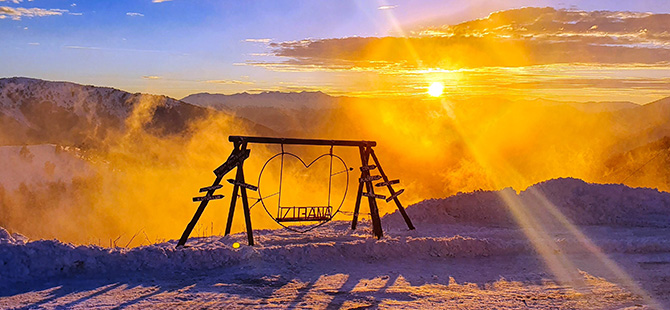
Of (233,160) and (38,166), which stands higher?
(233,160)

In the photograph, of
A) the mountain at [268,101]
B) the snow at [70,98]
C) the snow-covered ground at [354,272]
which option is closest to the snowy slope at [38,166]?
the snow-covered ground at [354,272]

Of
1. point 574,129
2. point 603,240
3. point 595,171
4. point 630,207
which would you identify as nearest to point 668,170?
point 595,171

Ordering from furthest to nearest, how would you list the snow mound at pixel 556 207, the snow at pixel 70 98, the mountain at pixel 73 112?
the snow at pixel 70 98 → the mountain at pixel 73 112 → the snow mound at pixel 556 207

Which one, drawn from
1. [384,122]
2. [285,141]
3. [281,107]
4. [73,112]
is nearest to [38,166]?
[285,141]

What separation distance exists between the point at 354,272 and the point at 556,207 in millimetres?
10105

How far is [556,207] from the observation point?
19.4 metres

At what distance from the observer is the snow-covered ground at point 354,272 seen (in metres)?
9.66

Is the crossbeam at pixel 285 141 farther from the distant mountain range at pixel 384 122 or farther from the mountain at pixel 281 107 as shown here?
the mountain at pixel 281 107

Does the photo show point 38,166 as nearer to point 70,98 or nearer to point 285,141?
point 285,141

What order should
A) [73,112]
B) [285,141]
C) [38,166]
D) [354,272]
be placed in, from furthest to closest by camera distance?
[73,112]
[38,166]
[285,141]
[354,272]

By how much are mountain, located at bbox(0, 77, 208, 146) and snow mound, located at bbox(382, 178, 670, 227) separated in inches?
2469

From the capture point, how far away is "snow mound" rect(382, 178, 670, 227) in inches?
728

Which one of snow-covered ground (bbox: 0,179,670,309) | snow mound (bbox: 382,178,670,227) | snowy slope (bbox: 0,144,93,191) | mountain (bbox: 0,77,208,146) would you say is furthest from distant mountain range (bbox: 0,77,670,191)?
snow-covered ground (bbox: 0,179,670,309)

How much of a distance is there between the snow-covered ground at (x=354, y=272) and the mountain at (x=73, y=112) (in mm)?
67192
